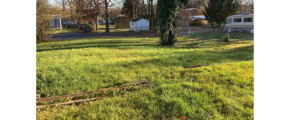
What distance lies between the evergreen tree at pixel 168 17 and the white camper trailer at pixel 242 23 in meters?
13.0

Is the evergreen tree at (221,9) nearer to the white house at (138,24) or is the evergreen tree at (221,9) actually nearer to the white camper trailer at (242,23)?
the white camper trailer at (242,23)

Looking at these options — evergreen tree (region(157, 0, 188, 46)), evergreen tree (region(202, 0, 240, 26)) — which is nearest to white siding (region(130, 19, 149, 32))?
→ evergreen tree (region(202, 0, 240, 26))

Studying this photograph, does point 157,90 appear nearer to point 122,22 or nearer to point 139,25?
point 139,25

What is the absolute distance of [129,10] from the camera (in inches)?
1924

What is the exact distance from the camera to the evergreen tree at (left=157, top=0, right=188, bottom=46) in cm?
1188

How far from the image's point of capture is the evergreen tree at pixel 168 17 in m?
11.9

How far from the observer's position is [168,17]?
40.2 ft

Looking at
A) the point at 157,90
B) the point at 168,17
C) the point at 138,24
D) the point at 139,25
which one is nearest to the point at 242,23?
the point at 168,17

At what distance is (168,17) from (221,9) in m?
23.5

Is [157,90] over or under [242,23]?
under

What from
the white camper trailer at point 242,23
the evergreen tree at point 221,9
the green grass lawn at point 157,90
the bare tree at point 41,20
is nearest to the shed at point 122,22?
the evergreen tree at point 221,9
